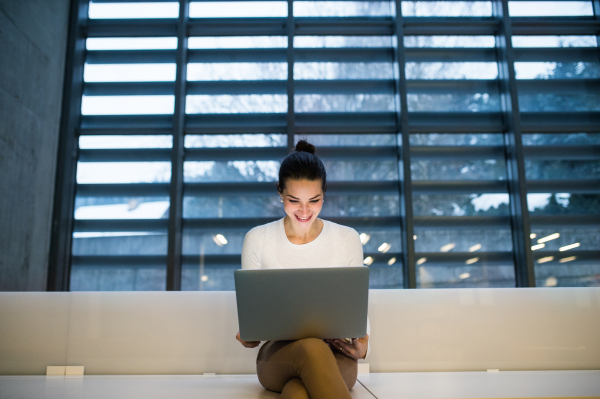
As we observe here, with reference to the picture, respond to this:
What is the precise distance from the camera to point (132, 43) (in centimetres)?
457

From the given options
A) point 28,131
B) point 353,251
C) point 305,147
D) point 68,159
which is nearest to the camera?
point 353,251

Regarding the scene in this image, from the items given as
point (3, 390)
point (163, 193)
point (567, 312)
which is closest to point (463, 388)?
point (567, 312)

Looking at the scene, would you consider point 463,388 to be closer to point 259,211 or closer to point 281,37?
point 259,211

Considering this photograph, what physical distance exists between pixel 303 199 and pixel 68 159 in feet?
10.3

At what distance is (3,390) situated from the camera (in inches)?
63.9

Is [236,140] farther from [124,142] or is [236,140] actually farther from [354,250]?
[354,250]

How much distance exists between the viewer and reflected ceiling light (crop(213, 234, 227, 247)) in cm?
428

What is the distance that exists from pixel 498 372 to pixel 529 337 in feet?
0.76

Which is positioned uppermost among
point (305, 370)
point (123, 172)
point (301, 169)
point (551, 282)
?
point (123, 172)

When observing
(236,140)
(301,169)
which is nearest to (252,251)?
(301,169)

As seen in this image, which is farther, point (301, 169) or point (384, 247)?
point (384, 247)

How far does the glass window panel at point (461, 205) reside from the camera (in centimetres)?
432

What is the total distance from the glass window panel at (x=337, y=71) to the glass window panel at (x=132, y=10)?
1341 millimetres

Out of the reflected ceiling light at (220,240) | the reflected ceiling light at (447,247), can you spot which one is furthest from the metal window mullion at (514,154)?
the reflected ceiling light at (220,240)
